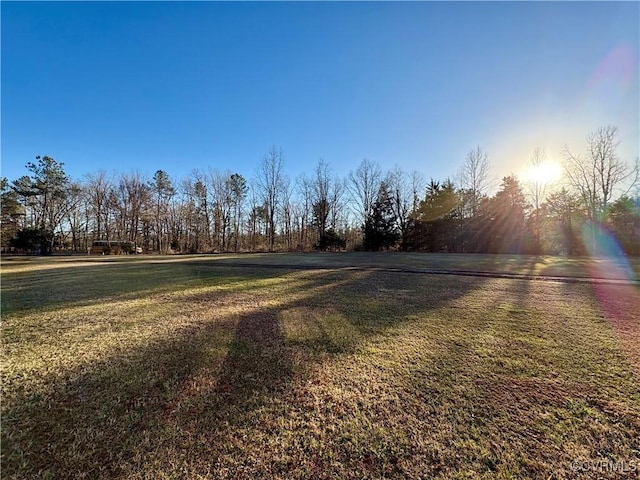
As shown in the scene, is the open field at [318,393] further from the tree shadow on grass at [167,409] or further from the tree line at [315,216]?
the tree line at [315,216]

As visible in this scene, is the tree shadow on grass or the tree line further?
the tree line

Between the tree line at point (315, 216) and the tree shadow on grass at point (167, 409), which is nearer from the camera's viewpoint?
the tree shadow on grass at point (167, 409)

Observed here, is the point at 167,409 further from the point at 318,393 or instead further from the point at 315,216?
the point at 315,216

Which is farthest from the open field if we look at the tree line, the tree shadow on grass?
the tree line

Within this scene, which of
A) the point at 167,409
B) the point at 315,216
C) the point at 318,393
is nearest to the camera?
the point at 167,409

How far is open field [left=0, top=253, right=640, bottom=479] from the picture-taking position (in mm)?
1734

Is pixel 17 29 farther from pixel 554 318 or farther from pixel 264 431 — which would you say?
pixel 554 318

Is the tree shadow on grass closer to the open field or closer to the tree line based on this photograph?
the open field

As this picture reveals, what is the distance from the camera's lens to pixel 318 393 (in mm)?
2516

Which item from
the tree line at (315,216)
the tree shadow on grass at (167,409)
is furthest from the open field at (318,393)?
the tree line at (315,216)

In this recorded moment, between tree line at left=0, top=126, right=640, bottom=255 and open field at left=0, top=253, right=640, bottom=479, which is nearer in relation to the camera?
open field at left=0, top=253, right=640, bottom=479

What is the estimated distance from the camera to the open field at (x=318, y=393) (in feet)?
5.69

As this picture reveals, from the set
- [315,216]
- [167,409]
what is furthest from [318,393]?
[315,216]

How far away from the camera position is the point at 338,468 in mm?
1681
